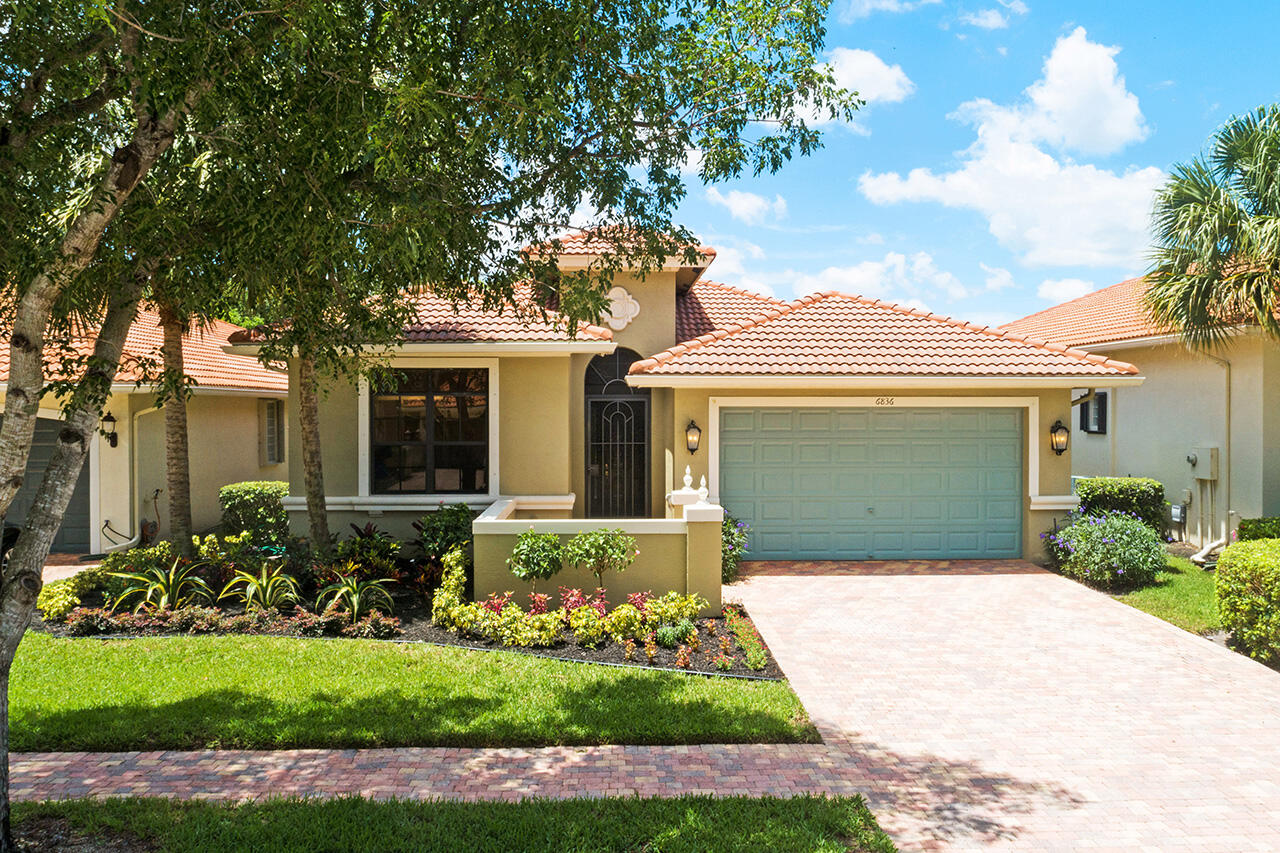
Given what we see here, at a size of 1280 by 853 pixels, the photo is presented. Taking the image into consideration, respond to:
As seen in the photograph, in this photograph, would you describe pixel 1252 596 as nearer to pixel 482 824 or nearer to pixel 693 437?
pixel 693 437

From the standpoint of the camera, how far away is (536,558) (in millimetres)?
9148

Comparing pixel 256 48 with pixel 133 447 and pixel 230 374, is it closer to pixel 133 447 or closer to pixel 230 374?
pixel 133 447

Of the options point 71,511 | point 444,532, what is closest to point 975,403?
point 444,532

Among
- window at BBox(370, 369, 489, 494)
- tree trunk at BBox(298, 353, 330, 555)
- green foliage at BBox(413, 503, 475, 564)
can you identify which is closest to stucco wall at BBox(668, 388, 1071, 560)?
window at BBox(370, 369, 489, 494)

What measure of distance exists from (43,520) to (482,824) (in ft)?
10.5

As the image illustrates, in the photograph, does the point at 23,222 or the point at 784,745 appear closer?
the point at 23,222

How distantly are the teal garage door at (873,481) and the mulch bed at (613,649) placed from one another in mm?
3940

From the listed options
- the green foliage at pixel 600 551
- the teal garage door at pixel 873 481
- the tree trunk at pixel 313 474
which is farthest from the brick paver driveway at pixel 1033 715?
the tree trunk at pixel 313 474

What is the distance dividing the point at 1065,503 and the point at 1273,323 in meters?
3.81

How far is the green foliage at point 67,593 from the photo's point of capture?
9.38m

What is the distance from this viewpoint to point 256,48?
4949 millimetres

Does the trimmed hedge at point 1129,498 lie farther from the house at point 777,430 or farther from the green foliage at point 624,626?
the green foliage at point 624,626

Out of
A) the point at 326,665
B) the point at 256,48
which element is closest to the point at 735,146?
the point at 256,48

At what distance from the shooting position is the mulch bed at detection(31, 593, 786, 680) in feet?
25.7
